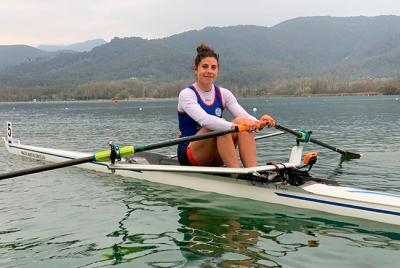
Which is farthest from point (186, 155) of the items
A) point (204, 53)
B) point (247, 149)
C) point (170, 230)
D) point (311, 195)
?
point (311, 195)

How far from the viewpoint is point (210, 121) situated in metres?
7.02

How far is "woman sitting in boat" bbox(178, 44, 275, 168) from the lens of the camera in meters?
7.06

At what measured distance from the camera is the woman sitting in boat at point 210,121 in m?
7.06

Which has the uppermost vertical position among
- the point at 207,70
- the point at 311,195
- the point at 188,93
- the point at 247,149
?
the point at 207,70

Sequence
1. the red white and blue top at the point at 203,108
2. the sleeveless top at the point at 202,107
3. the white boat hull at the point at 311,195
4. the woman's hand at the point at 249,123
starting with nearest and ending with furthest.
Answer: the white boat hull at the point at 311,195 < the woman's hand at the point at 249,123 < the red white and blue top at the point at 203,108 < the sleeveless top at the point at 202,107

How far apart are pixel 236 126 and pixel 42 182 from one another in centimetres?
641

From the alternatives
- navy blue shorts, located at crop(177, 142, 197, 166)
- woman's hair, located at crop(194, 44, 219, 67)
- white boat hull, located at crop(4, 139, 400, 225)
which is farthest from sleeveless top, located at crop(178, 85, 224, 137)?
white boat hull, located at crop(4, 139, 400, 225)

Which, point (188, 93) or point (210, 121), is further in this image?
point (188, 93)

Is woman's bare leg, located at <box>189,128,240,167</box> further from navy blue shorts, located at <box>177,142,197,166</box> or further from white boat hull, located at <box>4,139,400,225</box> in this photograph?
white boat hull, located at <box>4,139,400,225</box>

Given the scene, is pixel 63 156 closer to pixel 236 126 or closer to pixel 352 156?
pixel 236 126

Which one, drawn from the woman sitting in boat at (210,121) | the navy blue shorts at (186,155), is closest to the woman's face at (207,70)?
the woman sitting in boat at (210,121)

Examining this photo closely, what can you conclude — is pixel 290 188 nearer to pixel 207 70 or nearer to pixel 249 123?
pixel 249 123

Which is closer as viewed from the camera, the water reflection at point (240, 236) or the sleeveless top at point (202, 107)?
the water reflection at point (240, 236)

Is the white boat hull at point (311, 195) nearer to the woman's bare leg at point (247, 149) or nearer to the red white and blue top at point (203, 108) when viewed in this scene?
the woman's bare leg at point (247, 149)
